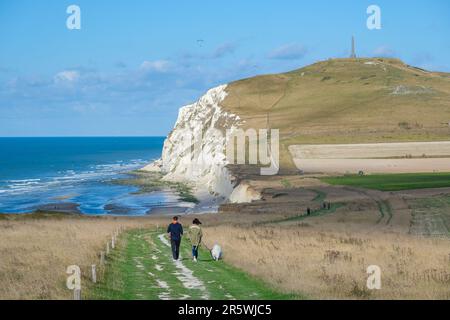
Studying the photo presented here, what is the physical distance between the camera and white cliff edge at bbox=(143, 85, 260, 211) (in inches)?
3735

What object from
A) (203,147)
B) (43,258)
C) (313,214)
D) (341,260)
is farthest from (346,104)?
(43,258)

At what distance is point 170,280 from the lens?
18781 mm

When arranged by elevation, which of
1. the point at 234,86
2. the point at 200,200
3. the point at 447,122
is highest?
the point at 234,86

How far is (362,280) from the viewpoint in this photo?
18328mm

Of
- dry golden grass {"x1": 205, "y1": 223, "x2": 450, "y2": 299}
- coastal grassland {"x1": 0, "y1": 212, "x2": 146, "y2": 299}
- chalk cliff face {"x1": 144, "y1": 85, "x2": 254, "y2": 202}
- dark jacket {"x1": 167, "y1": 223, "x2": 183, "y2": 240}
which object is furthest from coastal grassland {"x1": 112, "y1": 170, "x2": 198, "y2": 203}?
dark jacket {"x1": 167, "y1": 223, "x2": 183, "y2": 240}

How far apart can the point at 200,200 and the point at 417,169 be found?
27375 mm

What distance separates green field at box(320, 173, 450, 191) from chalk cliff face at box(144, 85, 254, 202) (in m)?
15.9

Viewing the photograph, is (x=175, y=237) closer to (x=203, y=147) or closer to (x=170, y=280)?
(x=170, y=280)

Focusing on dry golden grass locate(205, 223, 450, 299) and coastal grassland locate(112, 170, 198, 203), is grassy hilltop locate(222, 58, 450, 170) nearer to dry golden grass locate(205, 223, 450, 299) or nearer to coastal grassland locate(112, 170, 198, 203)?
coastal grassland locate(112, 170, 198, 203)

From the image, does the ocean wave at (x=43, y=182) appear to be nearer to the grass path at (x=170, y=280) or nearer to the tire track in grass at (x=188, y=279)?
the grass path at (x=170, y=280)

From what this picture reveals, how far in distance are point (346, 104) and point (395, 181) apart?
7529cm

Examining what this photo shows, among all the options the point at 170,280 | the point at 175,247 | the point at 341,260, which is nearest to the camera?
the point at 170,280
